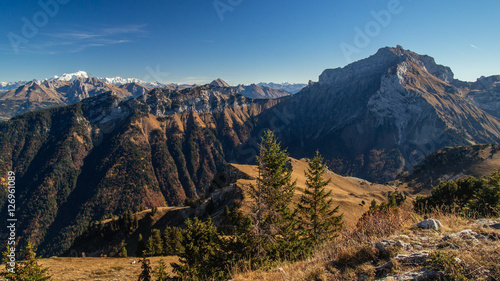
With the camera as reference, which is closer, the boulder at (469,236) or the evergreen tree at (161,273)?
the boulder at (469,236)

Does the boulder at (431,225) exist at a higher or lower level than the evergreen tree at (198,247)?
higher

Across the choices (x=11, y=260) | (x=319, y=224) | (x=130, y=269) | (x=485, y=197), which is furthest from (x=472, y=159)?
(x=11, y=260)

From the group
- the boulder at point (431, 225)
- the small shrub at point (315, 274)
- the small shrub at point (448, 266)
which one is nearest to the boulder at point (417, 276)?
the small shrub at point (448, 266)

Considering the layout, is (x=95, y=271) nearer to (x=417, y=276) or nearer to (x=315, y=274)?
(x=315, y=274)

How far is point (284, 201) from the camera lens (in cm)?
2508

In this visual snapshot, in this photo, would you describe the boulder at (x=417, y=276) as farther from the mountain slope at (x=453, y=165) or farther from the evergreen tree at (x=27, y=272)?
the mountain slope at (x=453, y=165)

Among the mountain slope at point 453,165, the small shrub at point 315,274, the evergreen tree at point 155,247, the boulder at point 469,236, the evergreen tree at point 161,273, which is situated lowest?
the mountain slope at point 453,165

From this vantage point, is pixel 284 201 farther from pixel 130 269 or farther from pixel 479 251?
pixel 130 269

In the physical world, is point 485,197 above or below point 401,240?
below

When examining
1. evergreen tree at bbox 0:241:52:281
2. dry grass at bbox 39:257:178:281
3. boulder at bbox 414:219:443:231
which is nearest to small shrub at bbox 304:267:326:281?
boulder at bbox 414:219:443:231

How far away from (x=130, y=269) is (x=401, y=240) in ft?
142

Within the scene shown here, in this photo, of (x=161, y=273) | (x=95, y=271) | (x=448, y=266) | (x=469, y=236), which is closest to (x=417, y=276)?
(x=448, y=266)

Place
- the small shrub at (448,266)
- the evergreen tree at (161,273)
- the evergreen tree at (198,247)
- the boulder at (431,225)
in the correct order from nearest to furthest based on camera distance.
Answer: the small shrub at (448,266) → the boulder at (431,225) → the evergreen tree at (161,273) → the evergreen tree at (198,247)

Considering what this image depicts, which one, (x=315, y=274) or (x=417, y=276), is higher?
(x=417, y=276)
